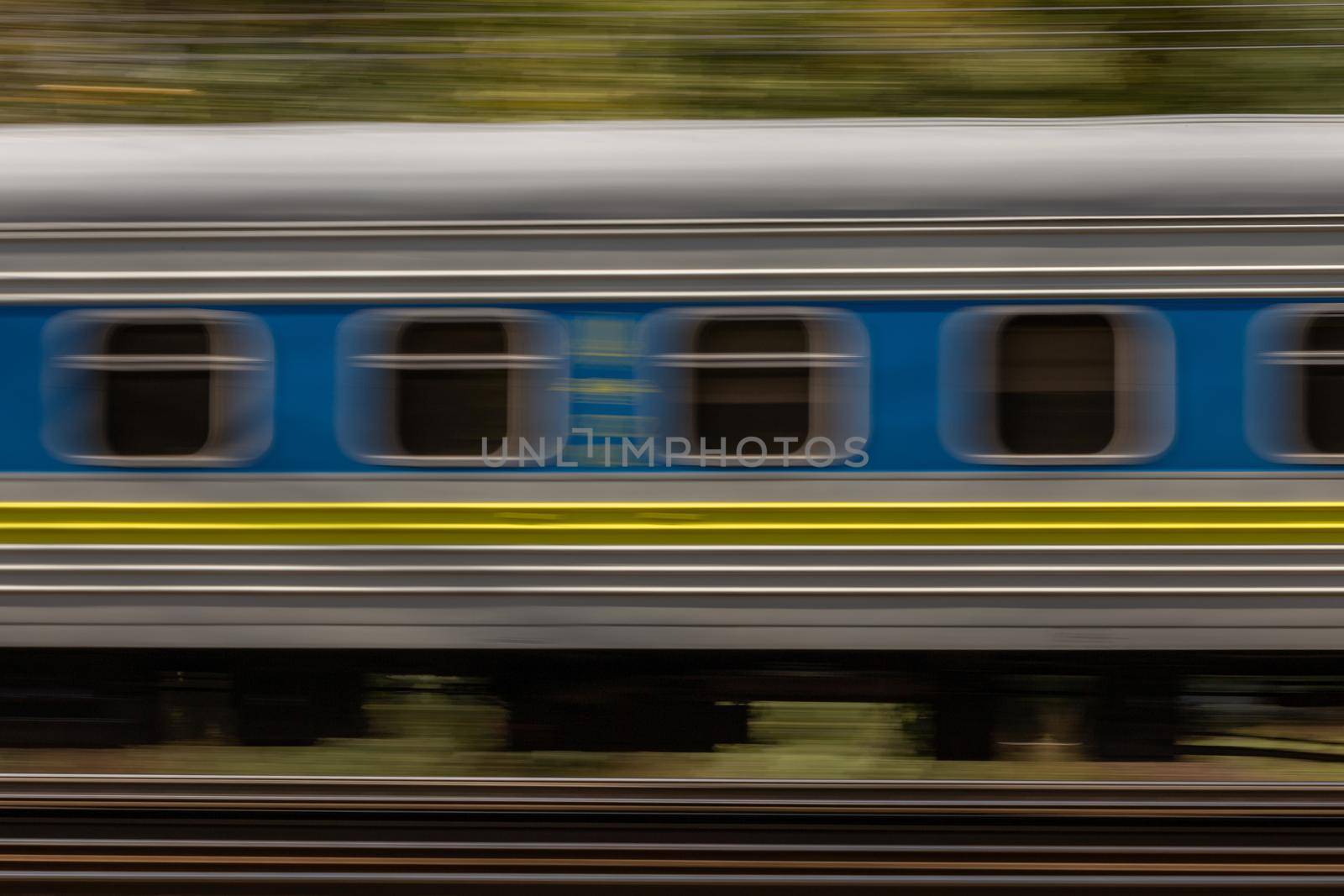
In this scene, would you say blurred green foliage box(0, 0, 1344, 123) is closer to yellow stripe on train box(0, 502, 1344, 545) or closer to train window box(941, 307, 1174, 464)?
train window box(941, 307, 1174, 464)

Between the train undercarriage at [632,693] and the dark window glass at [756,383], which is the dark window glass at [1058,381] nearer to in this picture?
the dark window glass at [756,383]

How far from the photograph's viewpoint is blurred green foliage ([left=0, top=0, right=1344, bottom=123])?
12094 millimetres

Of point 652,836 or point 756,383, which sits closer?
point 652,836

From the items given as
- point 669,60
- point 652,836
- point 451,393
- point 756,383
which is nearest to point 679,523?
point 756,383

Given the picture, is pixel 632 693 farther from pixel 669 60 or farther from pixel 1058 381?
pixel 669 60

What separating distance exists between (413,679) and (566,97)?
6.39m

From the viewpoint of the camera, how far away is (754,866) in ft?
16.7

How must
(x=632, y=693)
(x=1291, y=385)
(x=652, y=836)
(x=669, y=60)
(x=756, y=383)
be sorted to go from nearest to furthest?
(x=652, y=836)
(x=1291, y=385)
(x=756, y=383)
(x=632, y=693)
(x=669, y=60)

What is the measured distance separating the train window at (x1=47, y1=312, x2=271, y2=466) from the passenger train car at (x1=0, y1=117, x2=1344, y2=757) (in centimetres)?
1

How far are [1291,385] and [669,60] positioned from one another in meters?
7.38

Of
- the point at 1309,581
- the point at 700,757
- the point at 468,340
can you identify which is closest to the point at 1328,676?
the point at 1309,581

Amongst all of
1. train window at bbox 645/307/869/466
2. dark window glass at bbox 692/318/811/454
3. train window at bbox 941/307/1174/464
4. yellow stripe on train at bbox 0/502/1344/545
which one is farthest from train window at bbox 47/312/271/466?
train window at bbox 941/307/1174/464

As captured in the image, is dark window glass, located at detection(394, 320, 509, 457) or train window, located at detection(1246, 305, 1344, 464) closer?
train window, located at detection(1246, 305, 1344, 464)

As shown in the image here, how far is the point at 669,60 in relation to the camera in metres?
12.4
